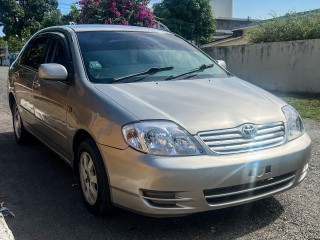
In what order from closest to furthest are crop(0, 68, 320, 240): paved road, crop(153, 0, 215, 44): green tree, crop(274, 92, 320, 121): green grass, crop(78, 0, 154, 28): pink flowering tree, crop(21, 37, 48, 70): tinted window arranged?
crop(0, 68, 320, 240): paved road < crop(21, 37, 48, 70): tinted window < crop(274, 92, 320, 121): green grass < crop(78, 0, 154, 28): pink flowering tree < crop(153, 0, 215, 44): green tree

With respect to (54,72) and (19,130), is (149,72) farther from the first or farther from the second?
(19,130)

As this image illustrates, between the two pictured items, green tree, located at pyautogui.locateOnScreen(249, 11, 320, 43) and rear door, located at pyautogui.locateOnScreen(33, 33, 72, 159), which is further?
green tree, located at pyautogui.locateOnScreen(249, 11, 320, 43)

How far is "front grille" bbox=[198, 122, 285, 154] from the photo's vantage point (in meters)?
2.84

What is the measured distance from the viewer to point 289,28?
44.9 ft

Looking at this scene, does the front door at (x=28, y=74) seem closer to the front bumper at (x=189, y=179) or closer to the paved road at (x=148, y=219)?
the paved road at (x=148, y=219)

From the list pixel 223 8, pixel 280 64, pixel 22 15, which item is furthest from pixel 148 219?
pixel 223 8

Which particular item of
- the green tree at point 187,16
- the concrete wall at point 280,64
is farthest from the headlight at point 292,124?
the green tree at point 187,16

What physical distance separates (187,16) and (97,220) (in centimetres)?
2279

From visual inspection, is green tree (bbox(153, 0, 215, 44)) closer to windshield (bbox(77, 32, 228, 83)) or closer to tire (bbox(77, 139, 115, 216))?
windshield (bbox(77, 32, 228, 83))

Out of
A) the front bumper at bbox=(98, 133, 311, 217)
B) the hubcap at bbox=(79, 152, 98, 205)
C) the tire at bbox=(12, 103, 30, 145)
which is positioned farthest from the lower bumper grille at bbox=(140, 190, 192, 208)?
the tire at bbox=(12, 103, 30, 145)

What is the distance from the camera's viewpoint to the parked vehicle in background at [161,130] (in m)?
2.79

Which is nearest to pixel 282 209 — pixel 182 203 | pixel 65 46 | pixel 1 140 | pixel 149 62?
pixel 182 203

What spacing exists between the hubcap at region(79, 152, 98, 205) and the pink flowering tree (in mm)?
9306

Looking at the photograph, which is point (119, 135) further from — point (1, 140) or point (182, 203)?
point (1, 140)
